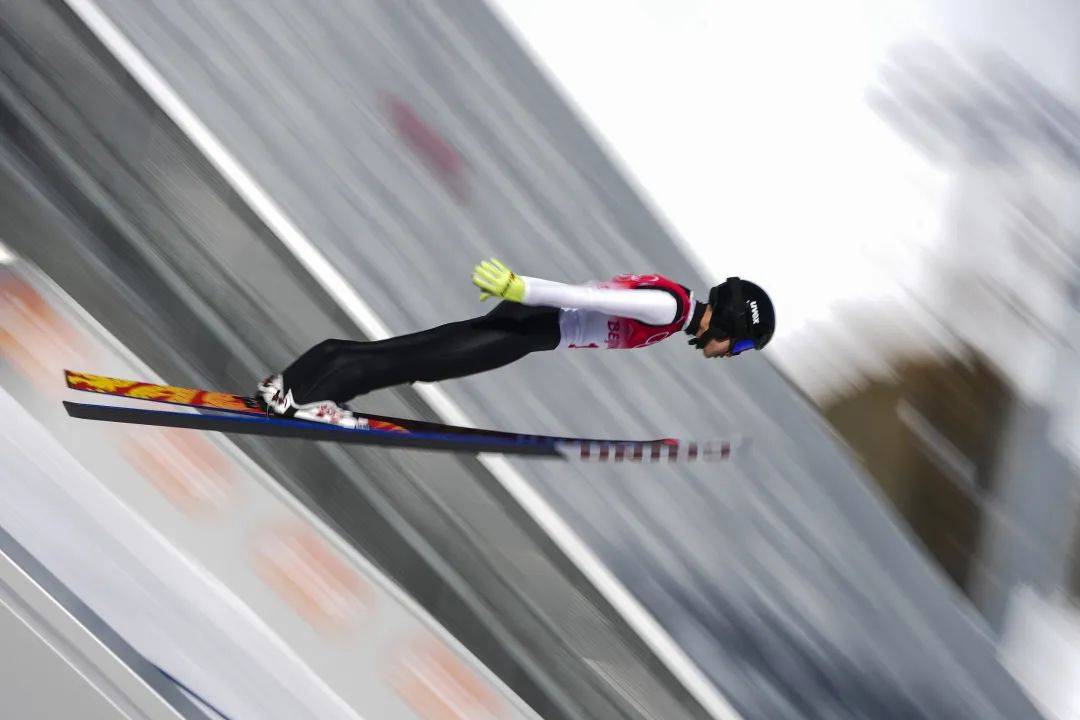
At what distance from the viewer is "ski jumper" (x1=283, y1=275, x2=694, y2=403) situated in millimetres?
2691

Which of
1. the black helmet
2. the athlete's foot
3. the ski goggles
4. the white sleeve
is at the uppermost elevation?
the athlete's foot

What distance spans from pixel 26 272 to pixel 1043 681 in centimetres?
474

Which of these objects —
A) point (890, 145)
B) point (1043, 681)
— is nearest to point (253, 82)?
point (890, 145)

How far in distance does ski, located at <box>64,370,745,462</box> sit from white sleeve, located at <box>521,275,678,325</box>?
0.57 meters

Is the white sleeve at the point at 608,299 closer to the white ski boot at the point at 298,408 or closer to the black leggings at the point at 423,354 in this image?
the black leggings at the point at 423,354

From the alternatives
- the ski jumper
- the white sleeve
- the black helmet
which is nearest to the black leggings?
the ski jumper

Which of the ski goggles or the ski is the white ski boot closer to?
the ski

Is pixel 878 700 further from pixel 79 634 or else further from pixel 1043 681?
pixel 79 634

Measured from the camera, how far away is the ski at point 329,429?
108 inches

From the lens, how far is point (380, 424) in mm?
2955

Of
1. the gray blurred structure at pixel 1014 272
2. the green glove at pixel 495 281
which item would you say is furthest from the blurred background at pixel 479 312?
the green glove at pixel 495 281

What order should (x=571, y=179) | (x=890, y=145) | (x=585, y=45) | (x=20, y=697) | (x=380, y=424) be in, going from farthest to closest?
(x=890, y=145)
(x=585, y=45)
(x=571, y=179)
(x=380, y=424)
(x=20, y=697)

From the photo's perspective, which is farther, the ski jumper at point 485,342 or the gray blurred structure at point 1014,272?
the gray blurred structure at point 1014,272

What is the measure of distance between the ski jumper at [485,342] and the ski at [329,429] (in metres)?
0.12
